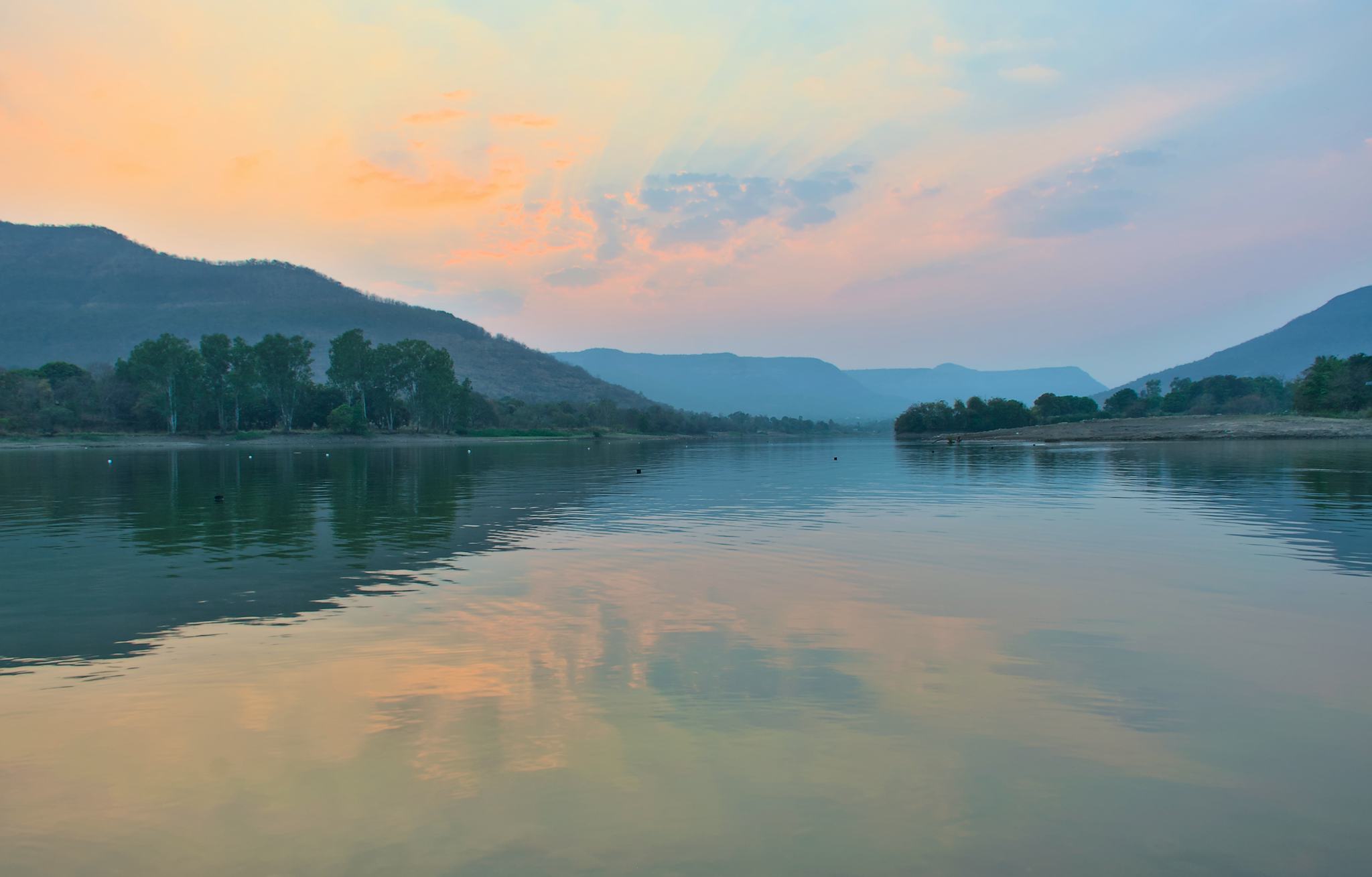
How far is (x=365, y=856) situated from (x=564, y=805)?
1.81 meters

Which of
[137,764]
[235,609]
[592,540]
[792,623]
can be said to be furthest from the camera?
[592,540]

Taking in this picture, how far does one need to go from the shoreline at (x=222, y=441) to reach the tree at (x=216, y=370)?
290 inches

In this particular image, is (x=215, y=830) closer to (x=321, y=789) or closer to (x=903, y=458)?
(x=321, y=789)

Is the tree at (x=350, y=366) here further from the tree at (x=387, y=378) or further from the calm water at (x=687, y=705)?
the calm water at (x=687, y=705)

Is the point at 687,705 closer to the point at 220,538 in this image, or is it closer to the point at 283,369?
the point at 220,538

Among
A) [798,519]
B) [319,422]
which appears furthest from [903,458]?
[319,422]

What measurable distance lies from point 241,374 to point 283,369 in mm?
7070

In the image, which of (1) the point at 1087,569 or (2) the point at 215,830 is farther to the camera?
(1) the point at 1087,569

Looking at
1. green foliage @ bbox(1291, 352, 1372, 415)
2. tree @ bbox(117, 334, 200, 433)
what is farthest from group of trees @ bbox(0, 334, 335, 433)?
green foliage @ bbox(1291, 352, 1372, 415)

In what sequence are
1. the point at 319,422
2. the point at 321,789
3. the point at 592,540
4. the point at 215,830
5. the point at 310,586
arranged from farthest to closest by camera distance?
1. the point at 319,422
2. the point at 592,540
3. the point at 310,586
4. the point at 321,789
5. the point at 215,830

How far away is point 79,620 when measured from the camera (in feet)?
49.5

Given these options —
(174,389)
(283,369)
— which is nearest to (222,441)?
(174,389)

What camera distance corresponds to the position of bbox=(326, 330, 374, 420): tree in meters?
160

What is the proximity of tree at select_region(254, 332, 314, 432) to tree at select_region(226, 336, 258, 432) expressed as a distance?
1489mm
